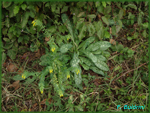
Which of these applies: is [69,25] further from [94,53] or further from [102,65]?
[102,65]

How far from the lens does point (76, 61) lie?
257cm

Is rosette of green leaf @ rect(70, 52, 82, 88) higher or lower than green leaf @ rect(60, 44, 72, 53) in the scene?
lower

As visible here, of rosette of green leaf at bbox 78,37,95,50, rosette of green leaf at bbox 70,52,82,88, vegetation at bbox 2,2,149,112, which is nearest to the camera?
vegetation at bbox 2,2,149,112

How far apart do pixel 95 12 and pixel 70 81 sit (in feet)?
4.63

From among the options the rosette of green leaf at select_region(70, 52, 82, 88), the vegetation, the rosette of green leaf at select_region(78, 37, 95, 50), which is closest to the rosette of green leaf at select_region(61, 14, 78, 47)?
the vegetation

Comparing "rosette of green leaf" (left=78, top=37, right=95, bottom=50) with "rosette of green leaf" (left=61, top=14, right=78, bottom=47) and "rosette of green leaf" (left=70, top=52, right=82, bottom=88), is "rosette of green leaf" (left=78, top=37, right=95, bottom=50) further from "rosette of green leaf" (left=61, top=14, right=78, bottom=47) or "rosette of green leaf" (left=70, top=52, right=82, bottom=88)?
"rosette of green leaf" (left=70, top=52, right=82, bottom=88)

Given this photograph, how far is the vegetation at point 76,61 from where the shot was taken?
8.02ft

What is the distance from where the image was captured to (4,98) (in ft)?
8.50

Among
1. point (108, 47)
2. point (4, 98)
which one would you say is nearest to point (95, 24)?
point (108, 47)

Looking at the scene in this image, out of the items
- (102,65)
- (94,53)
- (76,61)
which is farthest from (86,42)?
(102,65)

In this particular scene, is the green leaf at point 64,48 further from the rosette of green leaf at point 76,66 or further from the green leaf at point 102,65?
the green leaf at point 102,65

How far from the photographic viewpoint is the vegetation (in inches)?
96.2

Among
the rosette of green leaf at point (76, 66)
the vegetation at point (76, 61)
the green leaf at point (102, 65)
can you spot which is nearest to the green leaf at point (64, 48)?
the vegetation at point (76, 61)

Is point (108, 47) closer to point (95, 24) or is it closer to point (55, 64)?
point (95, 24)
